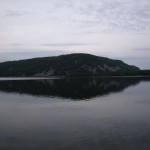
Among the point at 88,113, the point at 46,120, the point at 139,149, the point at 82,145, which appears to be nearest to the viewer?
the point at 139,149

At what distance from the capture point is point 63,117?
39844mm

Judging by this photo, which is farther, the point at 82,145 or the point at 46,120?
the point at 46,120

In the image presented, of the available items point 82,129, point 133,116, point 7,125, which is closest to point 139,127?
point 82,129

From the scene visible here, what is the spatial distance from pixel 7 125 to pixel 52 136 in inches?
327

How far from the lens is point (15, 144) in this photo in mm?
25297

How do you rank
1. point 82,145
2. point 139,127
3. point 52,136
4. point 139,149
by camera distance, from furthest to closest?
point 139,127 → point 52,136 → point 82,145 → point 139,149

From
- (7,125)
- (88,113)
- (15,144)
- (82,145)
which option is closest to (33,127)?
(7,125)

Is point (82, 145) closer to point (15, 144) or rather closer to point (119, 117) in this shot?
point (15, 144)

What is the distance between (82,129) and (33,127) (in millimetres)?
5220

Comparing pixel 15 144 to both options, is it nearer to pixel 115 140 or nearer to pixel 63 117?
pixel 115 140

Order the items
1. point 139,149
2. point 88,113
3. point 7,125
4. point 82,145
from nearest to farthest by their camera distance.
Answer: point 139,149 → point 82,145 → point 7,125 → point 88,113

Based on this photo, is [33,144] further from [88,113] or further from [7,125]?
[88,113]

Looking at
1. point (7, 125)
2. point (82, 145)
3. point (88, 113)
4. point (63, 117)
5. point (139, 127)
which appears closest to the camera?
point (82, 145)

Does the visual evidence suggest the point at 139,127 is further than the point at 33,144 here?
Yes
